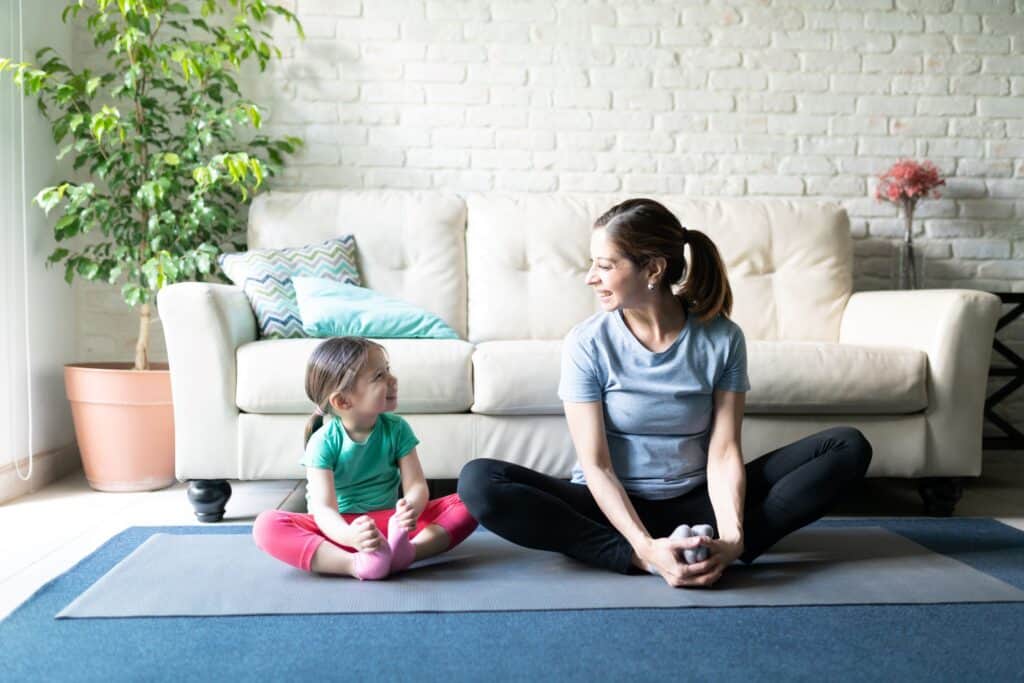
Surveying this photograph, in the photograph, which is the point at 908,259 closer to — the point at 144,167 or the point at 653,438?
the point at 653,438

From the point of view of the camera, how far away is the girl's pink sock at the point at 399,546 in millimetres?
1760

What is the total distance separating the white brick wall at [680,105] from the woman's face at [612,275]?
165 cm

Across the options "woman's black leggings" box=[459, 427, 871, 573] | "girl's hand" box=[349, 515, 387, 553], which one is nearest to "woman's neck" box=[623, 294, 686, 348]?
"woman's black leggings" box=[459, 427, 871, 573]

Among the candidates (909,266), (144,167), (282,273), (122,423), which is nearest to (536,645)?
(282,273)

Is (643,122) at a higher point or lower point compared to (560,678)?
higher

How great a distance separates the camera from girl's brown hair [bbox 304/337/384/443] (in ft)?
6.16

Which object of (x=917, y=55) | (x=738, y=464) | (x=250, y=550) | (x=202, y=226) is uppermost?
(x=917, y=55)

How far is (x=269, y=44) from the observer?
3.33 meters

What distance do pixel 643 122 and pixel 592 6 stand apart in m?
0.45

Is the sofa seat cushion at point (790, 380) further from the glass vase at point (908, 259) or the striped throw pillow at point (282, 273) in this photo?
the glass vase at point (908, 259)

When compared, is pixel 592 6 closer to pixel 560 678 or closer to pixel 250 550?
pixel 250 550

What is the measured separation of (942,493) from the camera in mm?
2541

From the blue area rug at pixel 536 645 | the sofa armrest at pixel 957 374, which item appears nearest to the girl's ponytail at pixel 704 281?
the blue area rug at pixel 536 645

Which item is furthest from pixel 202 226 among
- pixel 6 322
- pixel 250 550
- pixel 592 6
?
pixel 592 6
